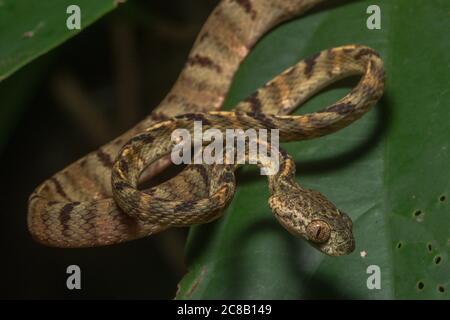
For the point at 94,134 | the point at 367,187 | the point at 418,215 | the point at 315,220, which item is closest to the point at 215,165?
the point at 315,220

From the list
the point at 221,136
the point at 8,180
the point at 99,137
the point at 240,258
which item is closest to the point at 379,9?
the point at 221,136

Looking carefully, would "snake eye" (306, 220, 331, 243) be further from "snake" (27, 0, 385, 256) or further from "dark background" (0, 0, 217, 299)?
"dark background" (0, 0, 217, 299)

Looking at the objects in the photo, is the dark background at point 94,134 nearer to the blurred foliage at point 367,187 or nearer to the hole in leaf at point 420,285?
the blurred foliage at point 367,187

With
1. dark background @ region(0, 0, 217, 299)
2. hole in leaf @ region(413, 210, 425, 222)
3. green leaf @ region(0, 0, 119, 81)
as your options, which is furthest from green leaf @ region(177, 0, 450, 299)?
dark background @ region(0, 0, 217, 299)

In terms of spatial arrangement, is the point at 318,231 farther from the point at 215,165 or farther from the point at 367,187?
the point at 215,165

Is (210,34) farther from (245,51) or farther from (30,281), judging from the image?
(30,281)

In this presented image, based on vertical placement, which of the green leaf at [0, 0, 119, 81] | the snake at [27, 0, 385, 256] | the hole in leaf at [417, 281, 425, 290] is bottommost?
the hole in leaf at [417, 281, 425, 290]
